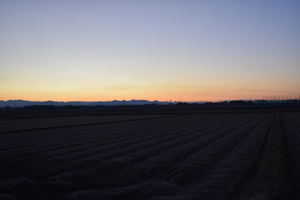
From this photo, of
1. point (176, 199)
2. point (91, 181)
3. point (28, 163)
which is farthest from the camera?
point (28, 163)

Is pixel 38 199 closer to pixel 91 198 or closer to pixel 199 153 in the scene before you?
pixel 91 198

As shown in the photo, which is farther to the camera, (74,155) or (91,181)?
(74,155)

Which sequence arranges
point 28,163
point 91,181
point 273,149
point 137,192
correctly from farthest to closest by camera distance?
point 273,149 → point 28,163 → point 91,181 → point 137,192

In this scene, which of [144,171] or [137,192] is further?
[144,171]

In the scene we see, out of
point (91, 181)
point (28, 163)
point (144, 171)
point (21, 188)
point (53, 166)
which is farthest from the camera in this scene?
point (28, 163)

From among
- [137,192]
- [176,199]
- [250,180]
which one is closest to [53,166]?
[137,192]

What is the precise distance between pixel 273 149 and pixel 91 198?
10.8 m

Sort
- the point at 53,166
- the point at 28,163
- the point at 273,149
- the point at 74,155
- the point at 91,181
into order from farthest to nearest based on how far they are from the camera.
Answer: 1. the point at 273,149
2. the point at 74,155
3. the point at 28,163
4. the point at 53,166
5. the point at 91,181

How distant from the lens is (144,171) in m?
10.4

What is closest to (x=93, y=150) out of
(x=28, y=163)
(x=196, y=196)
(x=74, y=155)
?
(x=74, y=155)

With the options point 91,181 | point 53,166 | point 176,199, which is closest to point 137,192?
point 176,199

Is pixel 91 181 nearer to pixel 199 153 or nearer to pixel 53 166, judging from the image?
pixel 53 166

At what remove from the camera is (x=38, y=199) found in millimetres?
7676

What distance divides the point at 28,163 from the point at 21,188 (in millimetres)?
3702
